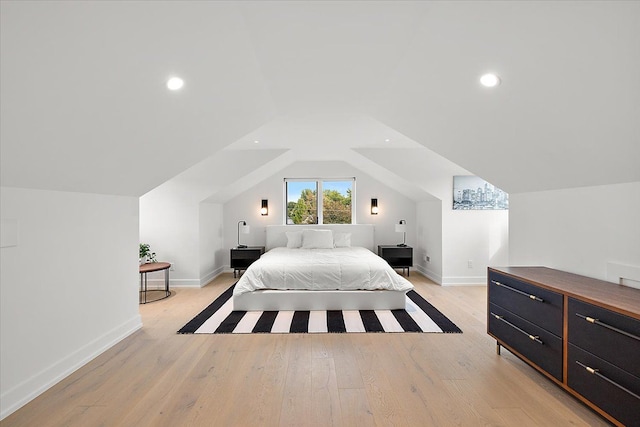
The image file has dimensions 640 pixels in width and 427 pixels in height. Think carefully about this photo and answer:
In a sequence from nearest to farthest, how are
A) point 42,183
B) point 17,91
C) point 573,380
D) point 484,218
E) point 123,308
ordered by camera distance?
point 17,91
point 573,380
point 42,183
point 123,308
point 484,218

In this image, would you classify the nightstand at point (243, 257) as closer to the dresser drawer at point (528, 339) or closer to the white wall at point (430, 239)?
the white wall at point (430, 239)

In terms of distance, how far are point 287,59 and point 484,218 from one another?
431 centimetres

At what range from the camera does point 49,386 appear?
2.25 meters

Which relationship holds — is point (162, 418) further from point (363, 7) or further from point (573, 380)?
point (363, 7)

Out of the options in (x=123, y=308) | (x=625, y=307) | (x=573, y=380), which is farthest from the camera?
(x=123, y=308)

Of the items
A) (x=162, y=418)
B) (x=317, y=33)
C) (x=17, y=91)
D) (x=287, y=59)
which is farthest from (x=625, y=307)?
(x=17, y=91)

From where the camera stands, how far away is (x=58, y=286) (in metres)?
2.40

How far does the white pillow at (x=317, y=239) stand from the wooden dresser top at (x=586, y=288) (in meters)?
3.50

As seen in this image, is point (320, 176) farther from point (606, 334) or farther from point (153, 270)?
point (606, 334)

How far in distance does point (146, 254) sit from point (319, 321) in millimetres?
2963

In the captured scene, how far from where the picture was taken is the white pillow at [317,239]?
594 cm

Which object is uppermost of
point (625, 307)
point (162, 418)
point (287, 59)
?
point (287, 59)

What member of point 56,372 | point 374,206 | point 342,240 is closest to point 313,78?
point 56,372

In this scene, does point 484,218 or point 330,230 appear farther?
point 330,230
